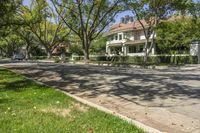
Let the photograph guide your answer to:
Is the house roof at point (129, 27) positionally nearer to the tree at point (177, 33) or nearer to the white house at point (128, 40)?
the white house at point (128, 40)

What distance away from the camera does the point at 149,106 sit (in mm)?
8047

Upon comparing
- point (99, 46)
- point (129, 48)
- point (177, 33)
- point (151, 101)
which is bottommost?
point (151, 101)

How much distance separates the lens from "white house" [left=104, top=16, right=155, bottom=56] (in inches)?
2060

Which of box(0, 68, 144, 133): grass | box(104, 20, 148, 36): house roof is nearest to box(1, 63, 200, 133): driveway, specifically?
box(0, 68, 144, 133): grass

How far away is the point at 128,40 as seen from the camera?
5397 cm

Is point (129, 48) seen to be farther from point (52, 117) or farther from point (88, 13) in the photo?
point (52, 117)

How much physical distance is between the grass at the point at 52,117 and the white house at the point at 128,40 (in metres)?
42.1

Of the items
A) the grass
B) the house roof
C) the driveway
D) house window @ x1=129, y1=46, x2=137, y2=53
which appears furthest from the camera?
house window @ x1=129, y1=46, x2=137, y2=53

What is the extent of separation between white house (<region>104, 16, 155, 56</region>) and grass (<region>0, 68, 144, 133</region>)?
4210 centimetres

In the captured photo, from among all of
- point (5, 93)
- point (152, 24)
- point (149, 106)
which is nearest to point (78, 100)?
point (149, 106)

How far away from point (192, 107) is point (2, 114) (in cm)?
491

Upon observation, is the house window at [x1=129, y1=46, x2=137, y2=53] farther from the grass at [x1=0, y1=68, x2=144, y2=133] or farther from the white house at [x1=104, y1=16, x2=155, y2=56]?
the grass at [x1=0, y1=68, x2=144, y2=133]

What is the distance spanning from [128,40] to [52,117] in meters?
48.3

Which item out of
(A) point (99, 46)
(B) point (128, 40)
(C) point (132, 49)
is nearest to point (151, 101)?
(B) point (128, 40)
